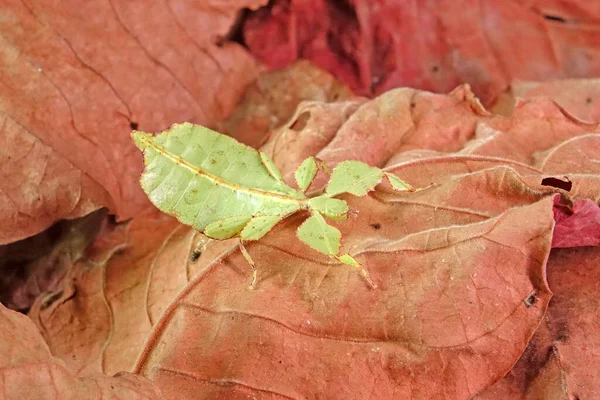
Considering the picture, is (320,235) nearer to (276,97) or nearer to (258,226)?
(258,226)

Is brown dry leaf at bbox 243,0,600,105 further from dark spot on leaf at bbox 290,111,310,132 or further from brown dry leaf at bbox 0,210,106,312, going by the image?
brown dry leaf at bbox 0,210,106,312

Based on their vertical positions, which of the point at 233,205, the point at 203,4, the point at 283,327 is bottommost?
the point at 283,327

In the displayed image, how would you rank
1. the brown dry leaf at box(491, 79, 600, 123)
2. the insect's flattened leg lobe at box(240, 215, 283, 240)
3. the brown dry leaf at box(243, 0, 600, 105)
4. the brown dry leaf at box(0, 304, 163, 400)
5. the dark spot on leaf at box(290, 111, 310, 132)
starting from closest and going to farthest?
the brown dry leaf at box(0, 304, 163, 400) → the insect's flattened leg lobe at box(240, 215, 283, 240) → the dark spot on leaf at box(290, 111, 310, 132) → the brown dry leaf at box(491, 79, 600, 123) → the brown dry leaf at box(243, 0, 600, 105)

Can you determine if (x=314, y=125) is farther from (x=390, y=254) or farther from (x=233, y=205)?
(x=390, y=254)

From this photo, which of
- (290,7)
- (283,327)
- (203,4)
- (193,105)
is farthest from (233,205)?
(290,7)

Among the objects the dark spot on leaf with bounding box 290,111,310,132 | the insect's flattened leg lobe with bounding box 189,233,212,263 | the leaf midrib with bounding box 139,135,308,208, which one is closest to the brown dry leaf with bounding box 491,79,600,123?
the dark spot on leaf with bounding box 290,111,310,132

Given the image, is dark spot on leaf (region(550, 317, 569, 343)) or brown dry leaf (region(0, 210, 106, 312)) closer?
dark spot on leaf (region(550, 317, 569, 343))
